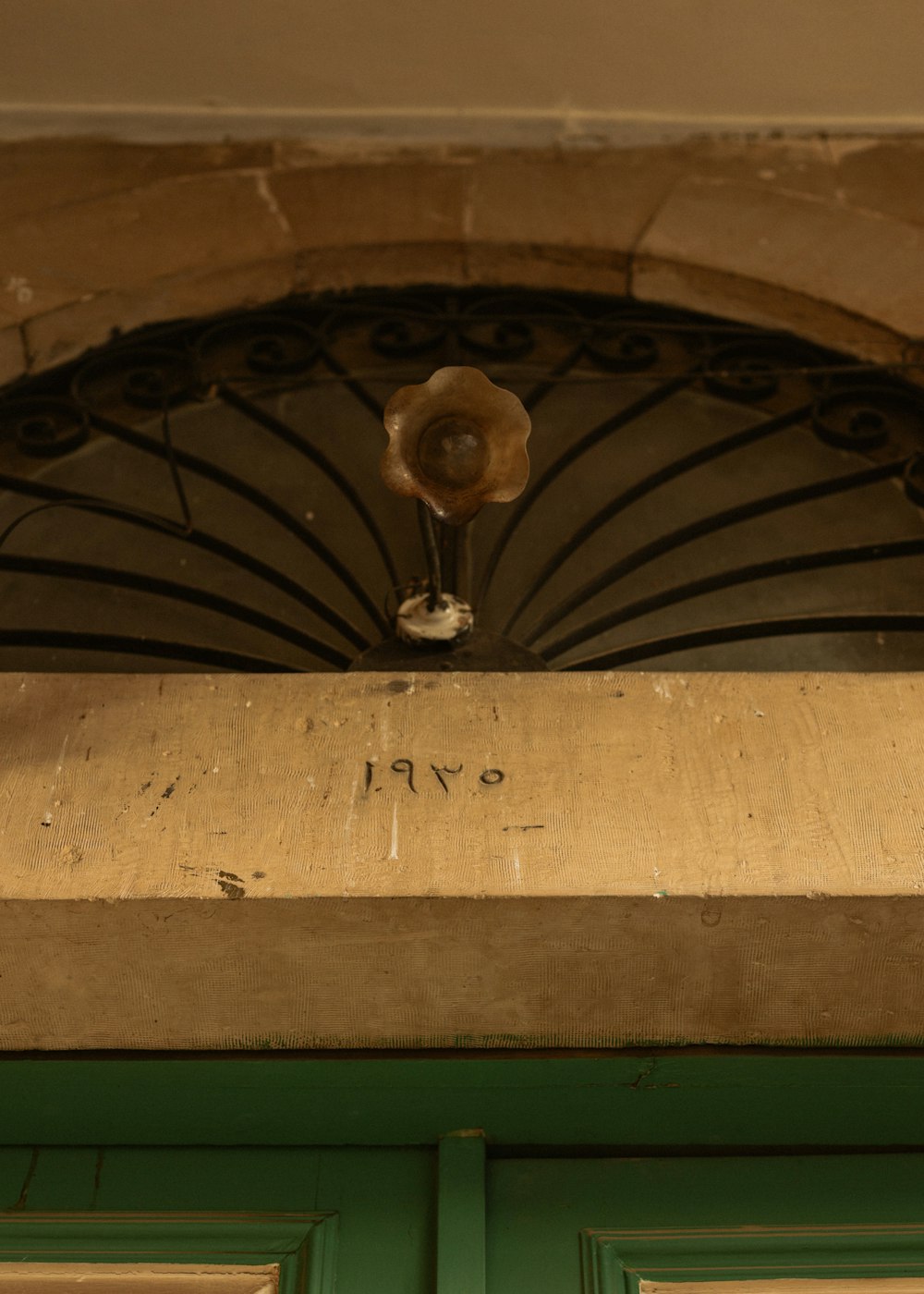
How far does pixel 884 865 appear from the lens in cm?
164

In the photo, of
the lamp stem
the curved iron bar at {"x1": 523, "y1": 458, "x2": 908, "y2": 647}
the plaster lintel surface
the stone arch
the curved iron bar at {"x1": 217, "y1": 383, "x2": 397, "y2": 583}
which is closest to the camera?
the plaster lintel surface

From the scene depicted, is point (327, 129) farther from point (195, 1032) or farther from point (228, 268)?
point (195, 1032)

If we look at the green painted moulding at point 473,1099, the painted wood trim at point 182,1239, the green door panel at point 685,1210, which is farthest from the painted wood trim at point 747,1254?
the painted wood trim at point 182,1239

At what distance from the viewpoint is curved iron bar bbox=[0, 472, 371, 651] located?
2320 millimetres

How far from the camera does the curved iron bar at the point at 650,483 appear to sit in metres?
2.39

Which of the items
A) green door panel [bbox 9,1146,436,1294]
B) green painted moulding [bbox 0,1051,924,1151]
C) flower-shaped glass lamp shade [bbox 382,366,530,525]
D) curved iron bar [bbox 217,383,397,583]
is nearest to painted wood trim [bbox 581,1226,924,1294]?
green painted moulding [bbox 0,1051,924,1151]

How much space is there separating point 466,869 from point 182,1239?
62 centimetres

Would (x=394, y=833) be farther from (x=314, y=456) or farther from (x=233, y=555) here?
(x=314, y=456)

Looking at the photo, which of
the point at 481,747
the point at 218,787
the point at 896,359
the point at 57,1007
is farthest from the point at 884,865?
the point at 896,359

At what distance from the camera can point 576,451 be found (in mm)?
2629

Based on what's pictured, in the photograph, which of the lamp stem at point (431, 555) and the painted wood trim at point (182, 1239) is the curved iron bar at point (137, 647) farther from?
the painted wood trim at point (182, 1239)

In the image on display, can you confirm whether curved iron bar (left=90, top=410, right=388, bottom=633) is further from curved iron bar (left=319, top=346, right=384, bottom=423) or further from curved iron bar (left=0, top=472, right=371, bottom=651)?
curved iron bar (left=319, top=346, right=384, bottom=423)

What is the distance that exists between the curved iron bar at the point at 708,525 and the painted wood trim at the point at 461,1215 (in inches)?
33.4

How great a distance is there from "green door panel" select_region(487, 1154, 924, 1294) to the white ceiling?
220cm
